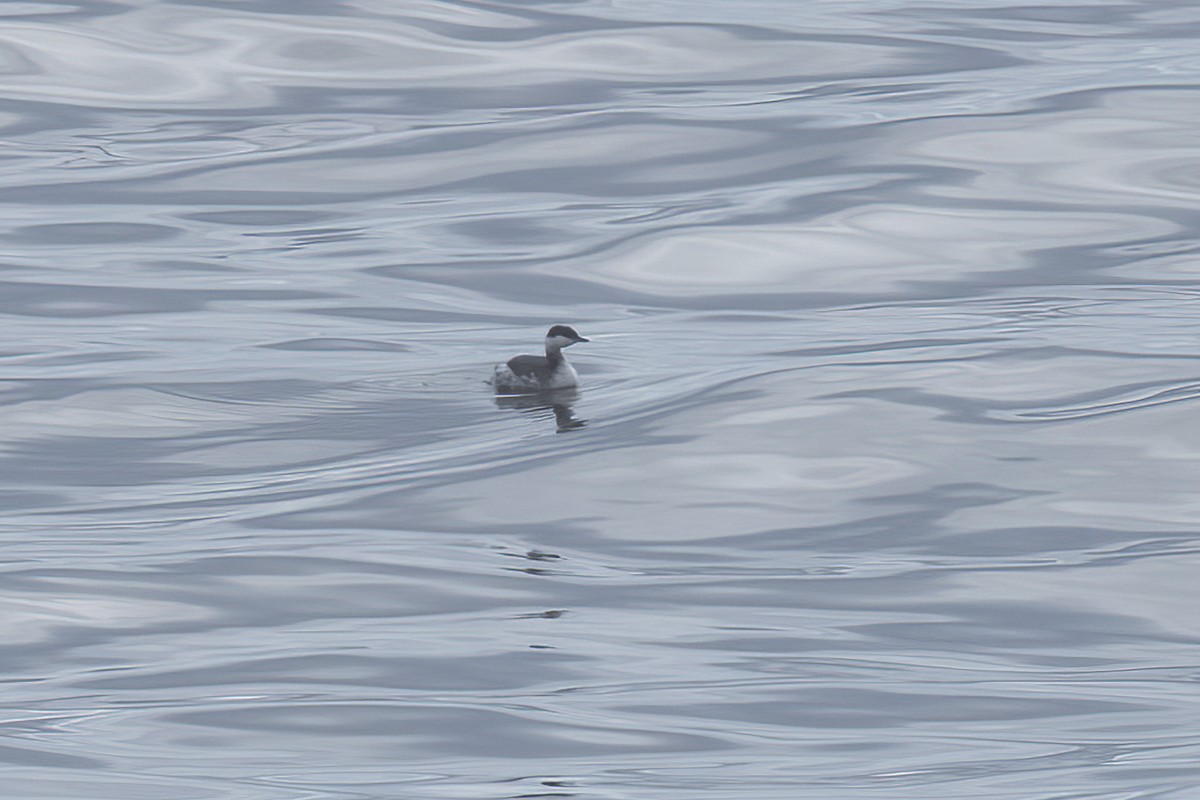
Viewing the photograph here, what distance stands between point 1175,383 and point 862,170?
1061 centimetres

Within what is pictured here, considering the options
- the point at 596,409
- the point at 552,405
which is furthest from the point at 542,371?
the point at 596,409

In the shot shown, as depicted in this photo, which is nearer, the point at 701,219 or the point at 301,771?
the point at 301,771

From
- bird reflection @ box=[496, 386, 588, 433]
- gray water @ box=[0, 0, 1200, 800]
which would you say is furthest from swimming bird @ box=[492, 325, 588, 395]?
gray water @ box=[0, 0, 1200, 800]

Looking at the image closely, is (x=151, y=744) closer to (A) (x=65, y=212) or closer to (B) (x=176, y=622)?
(B) (x=176, y=622)

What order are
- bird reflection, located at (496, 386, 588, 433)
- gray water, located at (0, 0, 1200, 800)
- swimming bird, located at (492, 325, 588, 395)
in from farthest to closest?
swimming bird, located at (492, 325, 588, 395)
bird reflection, located at (496, 386, 588, 433)
gray water, located at (0, 0, 1200, 800)

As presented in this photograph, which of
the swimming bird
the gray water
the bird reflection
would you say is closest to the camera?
the gray water

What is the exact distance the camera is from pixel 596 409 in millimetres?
17828

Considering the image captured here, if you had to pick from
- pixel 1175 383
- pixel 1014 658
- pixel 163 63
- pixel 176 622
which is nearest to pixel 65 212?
pixel 163 63

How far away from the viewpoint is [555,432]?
55.3 feet

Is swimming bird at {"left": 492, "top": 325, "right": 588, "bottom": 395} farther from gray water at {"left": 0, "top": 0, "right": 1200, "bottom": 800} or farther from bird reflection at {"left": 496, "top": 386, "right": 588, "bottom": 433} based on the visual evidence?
gray water at {"left": 0, "top": 0, "right": 1200, "bottom": 800}

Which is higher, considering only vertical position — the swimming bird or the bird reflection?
the swimming bird

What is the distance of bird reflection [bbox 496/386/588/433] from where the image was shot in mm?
17188

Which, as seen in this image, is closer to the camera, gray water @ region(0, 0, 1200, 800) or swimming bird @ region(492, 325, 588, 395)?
gray water @ region(0, 0, 1200, 800)

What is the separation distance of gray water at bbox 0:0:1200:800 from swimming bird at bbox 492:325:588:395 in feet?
0.73
